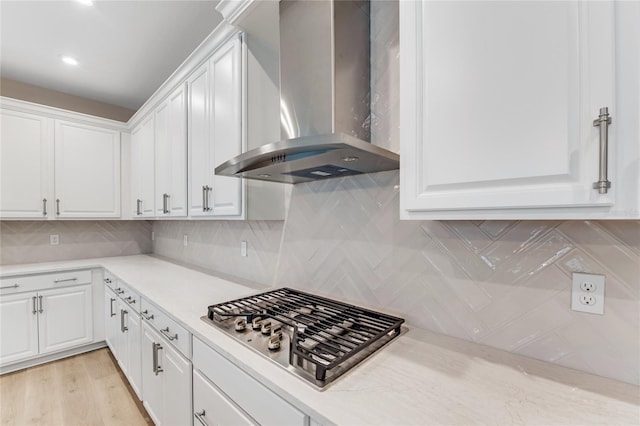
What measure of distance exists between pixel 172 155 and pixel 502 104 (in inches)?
94.2

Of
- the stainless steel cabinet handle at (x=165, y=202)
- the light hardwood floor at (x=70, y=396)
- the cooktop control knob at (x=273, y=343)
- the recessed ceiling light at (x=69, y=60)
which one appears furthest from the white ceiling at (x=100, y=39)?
the light hardwood floor at (x=70, y=396)

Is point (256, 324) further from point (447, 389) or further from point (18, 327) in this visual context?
point (18, 327)

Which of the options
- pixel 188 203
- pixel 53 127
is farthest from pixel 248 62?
pixel 53 127

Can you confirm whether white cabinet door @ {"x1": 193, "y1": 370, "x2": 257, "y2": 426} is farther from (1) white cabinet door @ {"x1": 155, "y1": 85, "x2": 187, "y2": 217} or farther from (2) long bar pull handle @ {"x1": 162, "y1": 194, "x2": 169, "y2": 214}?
(2) long bar pull handle @ {"x1": 162, "y1": 194, "x2": 169, "y2": 214}

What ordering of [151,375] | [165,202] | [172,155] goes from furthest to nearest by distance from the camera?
[165,202]
[172,155]
[151,375]

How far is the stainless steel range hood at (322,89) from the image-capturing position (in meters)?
1.16

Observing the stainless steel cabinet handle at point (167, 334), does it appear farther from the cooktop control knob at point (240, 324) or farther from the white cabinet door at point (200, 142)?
the white cabinet door at point (200, 142)

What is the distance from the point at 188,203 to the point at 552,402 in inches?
88.5

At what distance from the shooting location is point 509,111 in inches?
28.0

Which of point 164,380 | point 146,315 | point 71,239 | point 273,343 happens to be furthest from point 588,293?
point 71,239

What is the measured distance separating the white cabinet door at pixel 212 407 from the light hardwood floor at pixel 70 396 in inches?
45.6

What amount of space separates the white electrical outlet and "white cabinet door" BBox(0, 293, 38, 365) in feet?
12.7

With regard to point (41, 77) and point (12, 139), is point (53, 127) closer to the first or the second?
point (12, 139)

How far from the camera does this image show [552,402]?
71 centimetres
